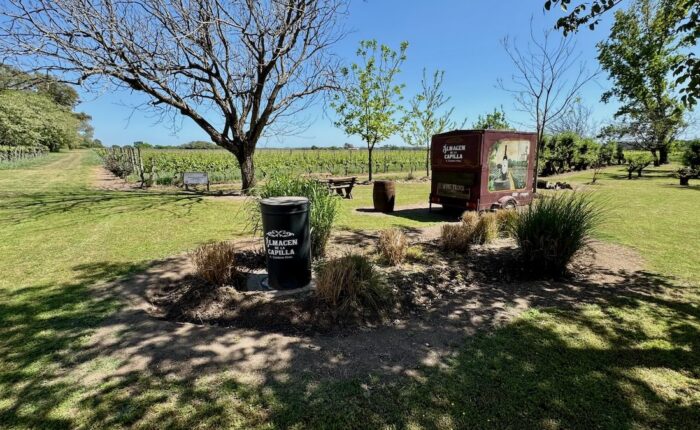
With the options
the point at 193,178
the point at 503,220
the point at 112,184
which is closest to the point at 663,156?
the point at 503,220

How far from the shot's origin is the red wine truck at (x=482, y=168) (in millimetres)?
9531

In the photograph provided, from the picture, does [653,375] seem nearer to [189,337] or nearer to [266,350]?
[266,350]

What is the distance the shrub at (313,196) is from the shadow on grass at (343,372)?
2.51 m

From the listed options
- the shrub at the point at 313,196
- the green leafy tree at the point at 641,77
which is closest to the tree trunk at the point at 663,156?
the green leafy tree at the point at 641,77

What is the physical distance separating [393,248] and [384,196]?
5.31 metres

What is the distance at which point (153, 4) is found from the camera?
407 inches

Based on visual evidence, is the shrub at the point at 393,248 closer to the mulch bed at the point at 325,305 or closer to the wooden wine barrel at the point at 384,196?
the mulch bed at the point at 325,305

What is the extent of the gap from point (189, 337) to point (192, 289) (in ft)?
3.83

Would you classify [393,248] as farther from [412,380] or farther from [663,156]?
[663,156]

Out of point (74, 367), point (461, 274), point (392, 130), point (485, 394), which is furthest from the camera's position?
point (392, 130)

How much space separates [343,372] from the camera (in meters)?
2.97

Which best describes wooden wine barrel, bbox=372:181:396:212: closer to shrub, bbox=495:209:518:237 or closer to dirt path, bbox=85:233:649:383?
shrub, bbox=495:209:518:237

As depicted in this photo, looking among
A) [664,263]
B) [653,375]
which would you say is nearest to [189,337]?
[653,375]

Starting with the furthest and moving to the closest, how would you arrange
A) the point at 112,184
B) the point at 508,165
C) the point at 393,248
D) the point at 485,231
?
1. the point at 112,184
2. the point at 508,165
3. the point at 485,231
4. the point at 393,248
